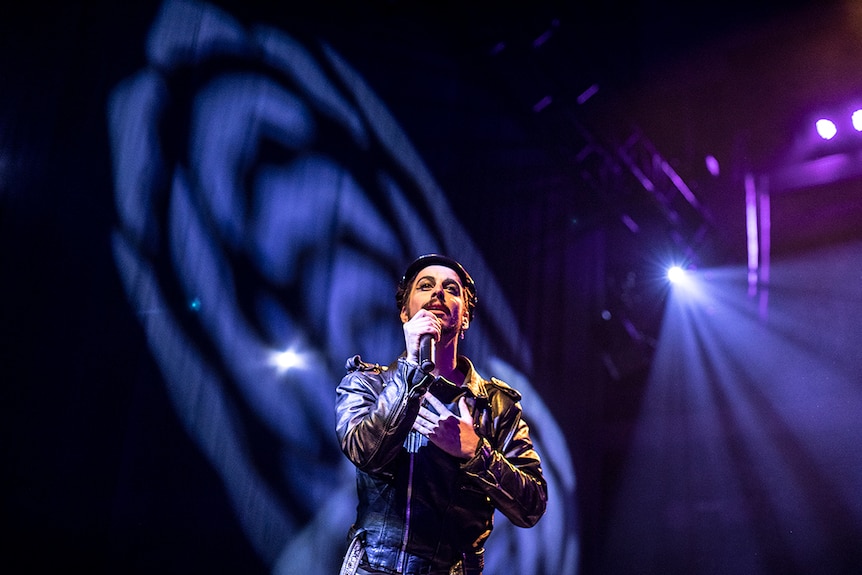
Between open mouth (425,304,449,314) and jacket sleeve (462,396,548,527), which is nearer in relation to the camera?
jacket sleeve (462,396,548,527)

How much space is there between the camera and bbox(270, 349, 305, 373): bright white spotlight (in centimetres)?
421

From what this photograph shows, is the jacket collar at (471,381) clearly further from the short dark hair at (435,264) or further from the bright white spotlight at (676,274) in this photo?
the bright white spotlight at (676,274)

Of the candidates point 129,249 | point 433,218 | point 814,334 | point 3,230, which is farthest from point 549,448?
point 3,230

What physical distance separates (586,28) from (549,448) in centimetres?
353

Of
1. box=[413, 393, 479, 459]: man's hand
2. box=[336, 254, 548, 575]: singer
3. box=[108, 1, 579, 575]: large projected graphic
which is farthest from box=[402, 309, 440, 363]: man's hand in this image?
box=[108, 1, 579, 575]: large projected graphic

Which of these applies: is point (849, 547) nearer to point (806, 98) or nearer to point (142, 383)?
point (806, 98)

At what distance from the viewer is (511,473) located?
1914 mm

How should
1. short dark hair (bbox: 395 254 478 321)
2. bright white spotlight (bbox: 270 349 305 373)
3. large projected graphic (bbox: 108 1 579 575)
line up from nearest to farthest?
short dark hair (bbox: 395 254 478 321), large projected graphic (bbox: 108 1 579 575), bright white spotlight (bbox: 270 349 305 373)

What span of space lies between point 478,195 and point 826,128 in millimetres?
2983

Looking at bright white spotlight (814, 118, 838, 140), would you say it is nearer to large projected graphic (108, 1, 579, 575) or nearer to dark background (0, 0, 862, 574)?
dark background (0, 0, 862, 574)

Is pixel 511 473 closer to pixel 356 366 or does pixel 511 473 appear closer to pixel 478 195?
pixel 356 366

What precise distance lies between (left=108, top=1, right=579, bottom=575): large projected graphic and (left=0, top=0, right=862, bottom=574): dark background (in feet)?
0.47

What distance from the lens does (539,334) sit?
18.8 feet

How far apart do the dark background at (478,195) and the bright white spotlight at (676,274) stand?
231 millimetres
